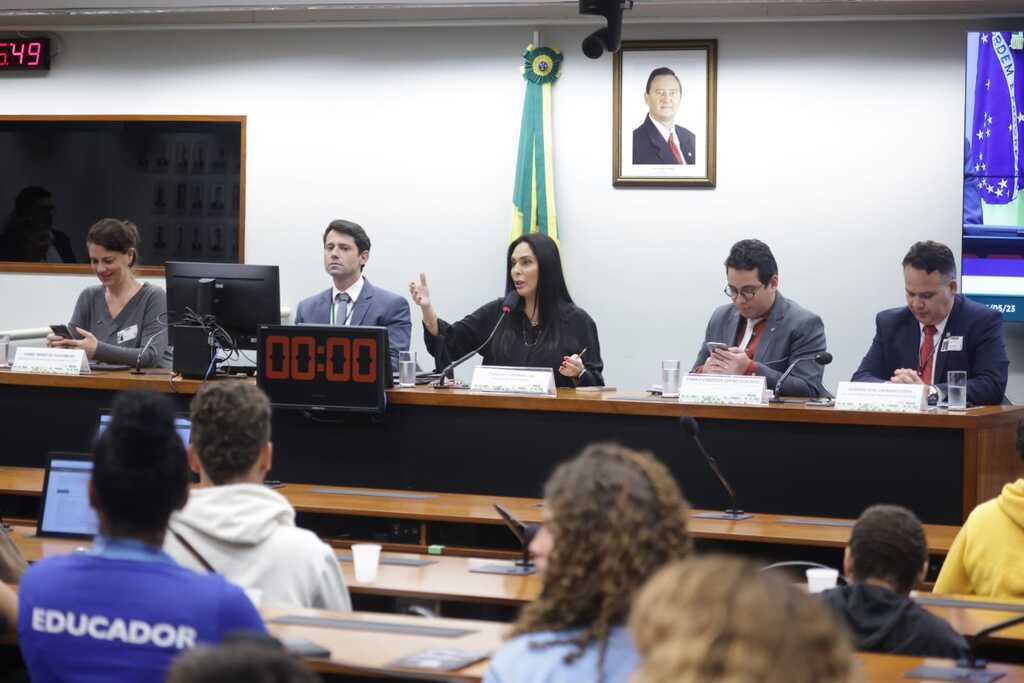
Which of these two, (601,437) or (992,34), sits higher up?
(992,34)

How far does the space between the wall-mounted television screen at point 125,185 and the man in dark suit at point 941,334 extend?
3.93 meters

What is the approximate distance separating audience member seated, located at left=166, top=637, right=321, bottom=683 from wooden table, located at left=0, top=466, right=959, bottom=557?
115 inches

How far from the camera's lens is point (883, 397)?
4.58 metres

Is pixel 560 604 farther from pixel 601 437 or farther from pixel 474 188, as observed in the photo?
pixel 474 188

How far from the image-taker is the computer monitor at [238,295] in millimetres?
5414

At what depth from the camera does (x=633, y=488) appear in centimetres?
177

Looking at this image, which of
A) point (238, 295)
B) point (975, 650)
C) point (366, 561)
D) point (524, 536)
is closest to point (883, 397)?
point (524, 536)

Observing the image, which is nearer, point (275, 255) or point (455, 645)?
point (455, 645)

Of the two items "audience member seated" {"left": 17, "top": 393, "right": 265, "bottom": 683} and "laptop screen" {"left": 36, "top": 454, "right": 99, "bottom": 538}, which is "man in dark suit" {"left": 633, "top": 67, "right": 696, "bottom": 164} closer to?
"laptop screen" {"left": 36, "top": 454, "right": 99, "bottom": 538}

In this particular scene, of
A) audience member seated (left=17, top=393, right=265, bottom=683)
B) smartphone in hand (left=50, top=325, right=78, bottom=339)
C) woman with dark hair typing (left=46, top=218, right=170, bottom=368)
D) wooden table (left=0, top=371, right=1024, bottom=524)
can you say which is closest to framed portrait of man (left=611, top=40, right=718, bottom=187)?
wooden table (left=0, top=371, right=1024, bottom=524)

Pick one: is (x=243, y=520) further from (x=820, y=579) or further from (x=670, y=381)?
(x=670, y=381)

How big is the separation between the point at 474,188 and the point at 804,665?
257 inches

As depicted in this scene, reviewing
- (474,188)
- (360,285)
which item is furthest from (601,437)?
(474,188)

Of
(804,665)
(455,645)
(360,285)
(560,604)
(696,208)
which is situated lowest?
(455,645)
